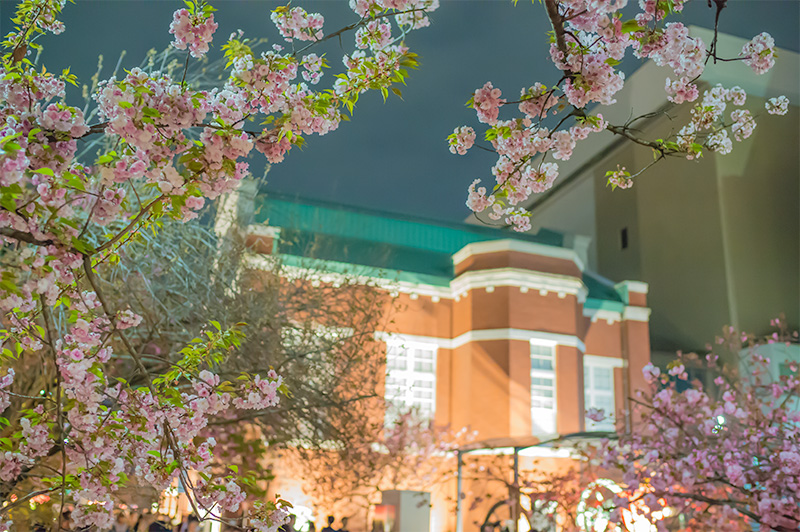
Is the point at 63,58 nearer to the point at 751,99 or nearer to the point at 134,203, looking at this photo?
the point at 134,203

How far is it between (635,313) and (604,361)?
5.85 ft

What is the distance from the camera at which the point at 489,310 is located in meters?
16.7

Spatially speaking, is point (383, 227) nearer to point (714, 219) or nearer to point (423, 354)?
point (423, 354)

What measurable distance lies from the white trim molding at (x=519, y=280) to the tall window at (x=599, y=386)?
2556 mm

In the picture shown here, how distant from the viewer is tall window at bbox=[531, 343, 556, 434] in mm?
A: 16141

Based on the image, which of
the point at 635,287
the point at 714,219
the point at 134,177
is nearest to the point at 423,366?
the point at 635,287

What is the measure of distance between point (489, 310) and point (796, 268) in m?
12.6

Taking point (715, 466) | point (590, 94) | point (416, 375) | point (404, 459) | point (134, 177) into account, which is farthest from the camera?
point (416, 375)

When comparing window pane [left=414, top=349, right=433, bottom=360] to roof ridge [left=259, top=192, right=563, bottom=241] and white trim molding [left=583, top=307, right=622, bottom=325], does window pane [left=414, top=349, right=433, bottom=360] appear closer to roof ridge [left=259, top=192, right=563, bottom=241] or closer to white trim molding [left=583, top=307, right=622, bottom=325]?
roof ridge [left=259, top=192, right=563, bottom=241]

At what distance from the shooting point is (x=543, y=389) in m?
16.5

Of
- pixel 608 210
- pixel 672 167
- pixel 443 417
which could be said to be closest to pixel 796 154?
pixel 672 167

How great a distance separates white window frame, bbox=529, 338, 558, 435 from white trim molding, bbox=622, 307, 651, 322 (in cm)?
364

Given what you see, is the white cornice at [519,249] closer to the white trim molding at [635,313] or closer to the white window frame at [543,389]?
the white window frame at [543,389]

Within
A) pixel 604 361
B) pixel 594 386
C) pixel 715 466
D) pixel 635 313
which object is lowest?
pixel 715 466
